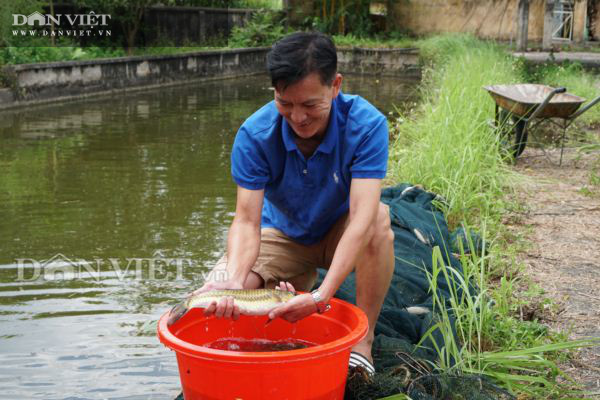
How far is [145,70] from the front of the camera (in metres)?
12.6

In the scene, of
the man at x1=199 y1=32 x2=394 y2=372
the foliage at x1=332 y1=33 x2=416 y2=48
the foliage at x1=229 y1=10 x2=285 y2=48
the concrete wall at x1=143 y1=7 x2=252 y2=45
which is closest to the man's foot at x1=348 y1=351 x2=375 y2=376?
the man at x1=199 y1=32 x2=394 y2=372

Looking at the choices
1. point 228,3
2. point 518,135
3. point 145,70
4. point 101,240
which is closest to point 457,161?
point 518,135

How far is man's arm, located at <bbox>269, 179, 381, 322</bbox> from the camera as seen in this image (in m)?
2.08

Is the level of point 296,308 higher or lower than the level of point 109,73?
lower

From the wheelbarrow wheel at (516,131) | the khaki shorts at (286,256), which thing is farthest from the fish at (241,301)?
the wheelbarrow wheel at (516,131)

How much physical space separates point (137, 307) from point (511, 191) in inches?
105

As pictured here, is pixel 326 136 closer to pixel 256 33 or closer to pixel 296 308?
pixel 296 308

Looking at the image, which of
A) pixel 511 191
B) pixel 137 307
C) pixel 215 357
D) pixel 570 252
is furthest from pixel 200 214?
pixel 215 357

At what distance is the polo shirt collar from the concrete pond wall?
8.23 meters

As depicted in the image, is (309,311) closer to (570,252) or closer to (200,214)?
(570,252)

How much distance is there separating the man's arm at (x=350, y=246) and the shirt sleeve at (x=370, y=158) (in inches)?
Answer: 0.9

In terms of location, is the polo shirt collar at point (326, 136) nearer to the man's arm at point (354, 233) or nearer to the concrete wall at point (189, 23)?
the man's arm at point (354, 233)

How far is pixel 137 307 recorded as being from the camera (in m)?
3.60

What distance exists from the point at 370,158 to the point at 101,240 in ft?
8.80
